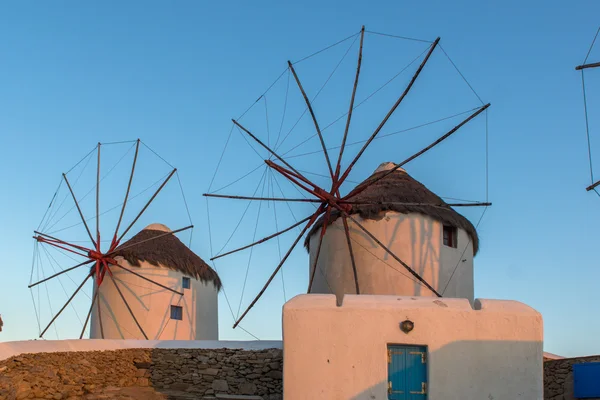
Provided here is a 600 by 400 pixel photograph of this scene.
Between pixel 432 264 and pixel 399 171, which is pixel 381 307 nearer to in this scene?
pixel 432 264

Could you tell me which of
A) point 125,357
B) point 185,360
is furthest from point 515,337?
point 125,357

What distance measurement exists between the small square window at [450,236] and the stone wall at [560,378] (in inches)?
145

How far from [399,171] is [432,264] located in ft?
11.7

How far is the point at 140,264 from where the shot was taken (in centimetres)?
2502

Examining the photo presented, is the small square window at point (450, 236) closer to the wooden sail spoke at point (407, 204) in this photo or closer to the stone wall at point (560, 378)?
the wooden sail spoke at point (407, 204)

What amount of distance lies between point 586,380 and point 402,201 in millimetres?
6013

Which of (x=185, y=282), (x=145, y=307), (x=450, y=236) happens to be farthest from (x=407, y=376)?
(x=185, y=282)

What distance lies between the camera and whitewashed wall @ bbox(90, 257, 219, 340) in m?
24.5

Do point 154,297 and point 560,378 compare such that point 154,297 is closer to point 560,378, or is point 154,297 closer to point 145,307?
point 145,307

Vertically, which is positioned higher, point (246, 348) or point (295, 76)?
point (295, 76)

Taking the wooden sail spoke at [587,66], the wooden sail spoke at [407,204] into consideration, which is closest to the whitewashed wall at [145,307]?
the wooden sail spoke at [407,204]

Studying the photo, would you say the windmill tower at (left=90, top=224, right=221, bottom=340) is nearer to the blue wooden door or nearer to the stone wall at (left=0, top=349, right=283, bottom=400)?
the stone wall at (left=0, top=349, right=283, bottom=400)

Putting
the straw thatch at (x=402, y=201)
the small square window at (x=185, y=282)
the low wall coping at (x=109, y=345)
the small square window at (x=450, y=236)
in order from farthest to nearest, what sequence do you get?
the small square window at (x=185, y=282)
the small square window at (x=450, y=236)
the straw thatch at (x=402, y=201)
the low wall coping at (x=109, y=345)

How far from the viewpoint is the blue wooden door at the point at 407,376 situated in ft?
43.8
